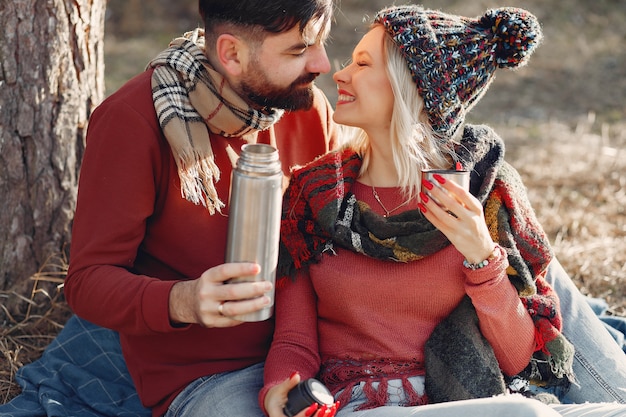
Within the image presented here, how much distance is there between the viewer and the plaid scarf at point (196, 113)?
8.73 feet

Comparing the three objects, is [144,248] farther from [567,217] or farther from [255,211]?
[567,217]

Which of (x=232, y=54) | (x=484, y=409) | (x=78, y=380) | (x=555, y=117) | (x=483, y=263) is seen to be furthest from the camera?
(x=555, y=117)

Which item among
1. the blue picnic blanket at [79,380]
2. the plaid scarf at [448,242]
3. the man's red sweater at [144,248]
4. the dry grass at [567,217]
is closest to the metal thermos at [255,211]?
the man's red sweater at [144,248]

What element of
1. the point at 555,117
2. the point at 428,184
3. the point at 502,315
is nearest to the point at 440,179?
the point at 428,184

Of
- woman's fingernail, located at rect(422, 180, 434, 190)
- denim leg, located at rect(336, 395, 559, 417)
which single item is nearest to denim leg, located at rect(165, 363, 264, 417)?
denim leg, located at rect(336, 395, 559, 417)

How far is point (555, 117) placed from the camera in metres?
7.81

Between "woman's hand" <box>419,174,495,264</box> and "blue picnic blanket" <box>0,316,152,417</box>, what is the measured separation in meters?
Answer: 1.58

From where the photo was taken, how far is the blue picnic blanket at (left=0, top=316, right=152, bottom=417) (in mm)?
3168

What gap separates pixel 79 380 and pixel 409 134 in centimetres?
178

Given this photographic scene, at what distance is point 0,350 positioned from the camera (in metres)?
3.54

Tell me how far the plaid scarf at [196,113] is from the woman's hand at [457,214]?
2.53ft

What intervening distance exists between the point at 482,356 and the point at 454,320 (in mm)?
157

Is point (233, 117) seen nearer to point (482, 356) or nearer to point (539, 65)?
point (482, 356)

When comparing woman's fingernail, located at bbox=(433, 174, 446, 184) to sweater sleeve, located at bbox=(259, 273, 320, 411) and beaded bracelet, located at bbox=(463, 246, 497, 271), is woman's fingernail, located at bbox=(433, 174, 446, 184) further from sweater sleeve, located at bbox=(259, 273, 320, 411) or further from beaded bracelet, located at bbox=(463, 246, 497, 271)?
sweater sleeve, located at bbox=(259, 273, 320, 411)
